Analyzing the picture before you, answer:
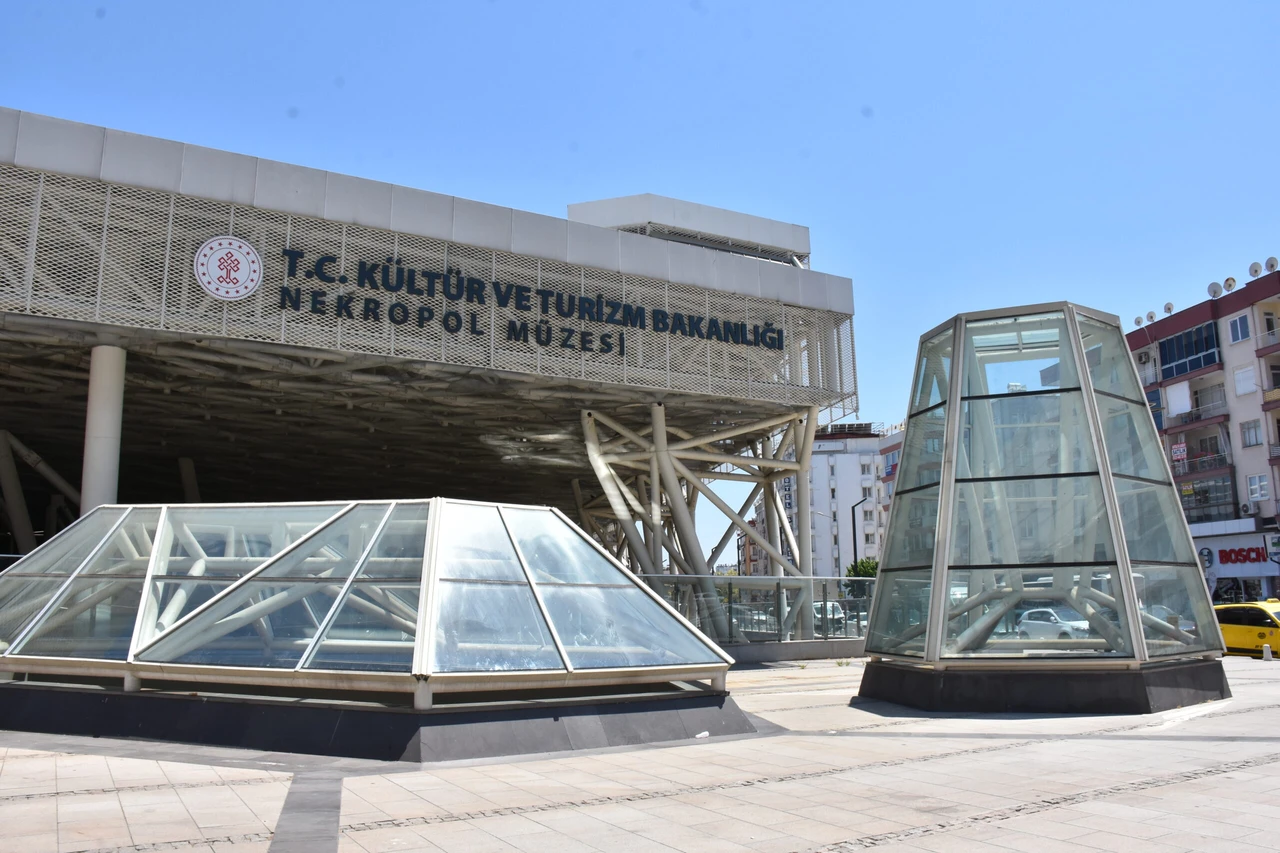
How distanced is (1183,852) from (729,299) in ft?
74.6

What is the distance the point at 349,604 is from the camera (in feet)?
28.6

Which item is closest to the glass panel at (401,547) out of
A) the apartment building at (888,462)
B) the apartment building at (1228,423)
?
the apartment building at (1228,423)

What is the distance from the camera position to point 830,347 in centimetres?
2884

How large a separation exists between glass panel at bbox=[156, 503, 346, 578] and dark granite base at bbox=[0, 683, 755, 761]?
1.53 meters

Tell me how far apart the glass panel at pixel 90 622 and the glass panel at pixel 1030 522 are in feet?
30.1

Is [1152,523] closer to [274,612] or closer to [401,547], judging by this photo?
[401,547]

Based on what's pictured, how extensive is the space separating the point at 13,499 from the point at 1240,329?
49742mm

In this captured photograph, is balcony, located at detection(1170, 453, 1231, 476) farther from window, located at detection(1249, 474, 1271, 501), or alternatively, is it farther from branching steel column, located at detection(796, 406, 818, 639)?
branching steel column, located at detection(796, 406, 818, 639)

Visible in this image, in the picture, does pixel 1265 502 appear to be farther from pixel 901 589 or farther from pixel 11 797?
pixel 11 797

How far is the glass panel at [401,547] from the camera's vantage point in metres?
9.01

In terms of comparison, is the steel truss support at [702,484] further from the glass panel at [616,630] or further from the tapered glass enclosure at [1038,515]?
the glass panel at [616,630]

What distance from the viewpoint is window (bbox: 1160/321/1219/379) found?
1849 inches

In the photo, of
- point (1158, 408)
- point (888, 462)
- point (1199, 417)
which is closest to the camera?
point (1199, 417)

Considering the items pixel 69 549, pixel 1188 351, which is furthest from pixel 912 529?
pixel 1188 351
